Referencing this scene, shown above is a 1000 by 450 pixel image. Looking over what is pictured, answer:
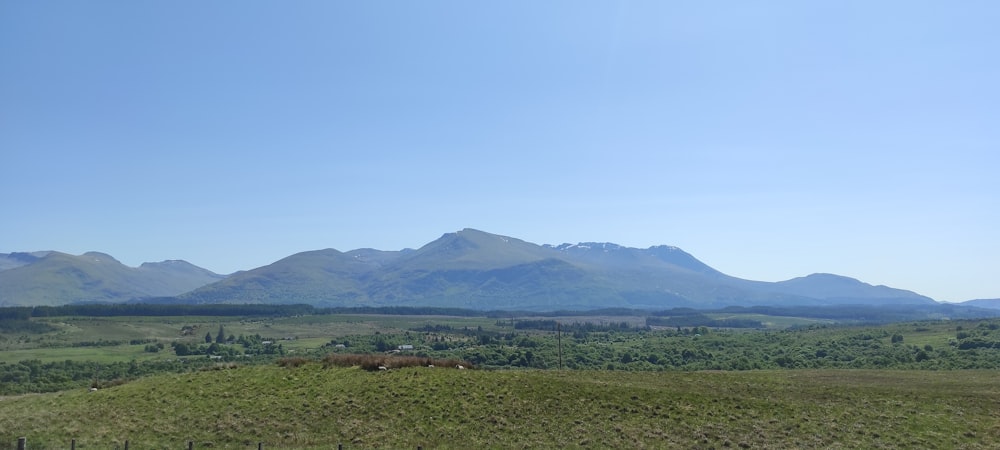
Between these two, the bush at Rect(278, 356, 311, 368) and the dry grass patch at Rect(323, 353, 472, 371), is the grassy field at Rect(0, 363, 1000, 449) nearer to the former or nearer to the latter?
the dry grass patch at Rect(323, 353, 472, 371)

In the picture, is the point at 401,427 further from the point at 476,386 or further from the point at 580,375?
the point at 580,375

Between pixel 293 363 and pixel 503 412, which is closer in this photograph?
pixel 503 412

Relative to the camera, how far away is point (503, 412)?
3919cm

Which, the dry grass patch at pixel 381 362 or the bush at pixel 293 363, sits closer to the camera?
the dry grass patch at pixel 381 362

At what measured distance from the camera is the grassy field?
3484 cm

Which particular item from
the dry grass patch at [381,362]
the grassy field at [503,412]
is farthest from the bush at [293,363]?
the grassy field at [503,412]

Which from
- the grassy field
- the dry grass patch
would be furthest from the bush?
the grassy field

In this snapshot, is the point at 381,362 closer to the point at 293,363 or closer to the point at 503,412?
the point at 293,363

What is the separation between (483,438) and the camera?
116 ft

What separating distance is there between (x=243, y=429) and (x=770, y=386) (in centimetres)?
3593

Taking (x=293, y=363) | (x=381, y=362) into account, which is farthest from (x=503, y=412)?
(x=293, y=363)

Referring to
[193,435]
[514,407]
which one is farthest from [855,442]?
[193,435]

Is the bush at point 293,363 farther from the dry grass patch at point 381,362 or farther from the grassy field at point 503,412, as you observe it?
the grassy field at point 503,412

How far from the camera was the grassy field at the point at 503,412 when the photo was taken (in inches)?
1372
